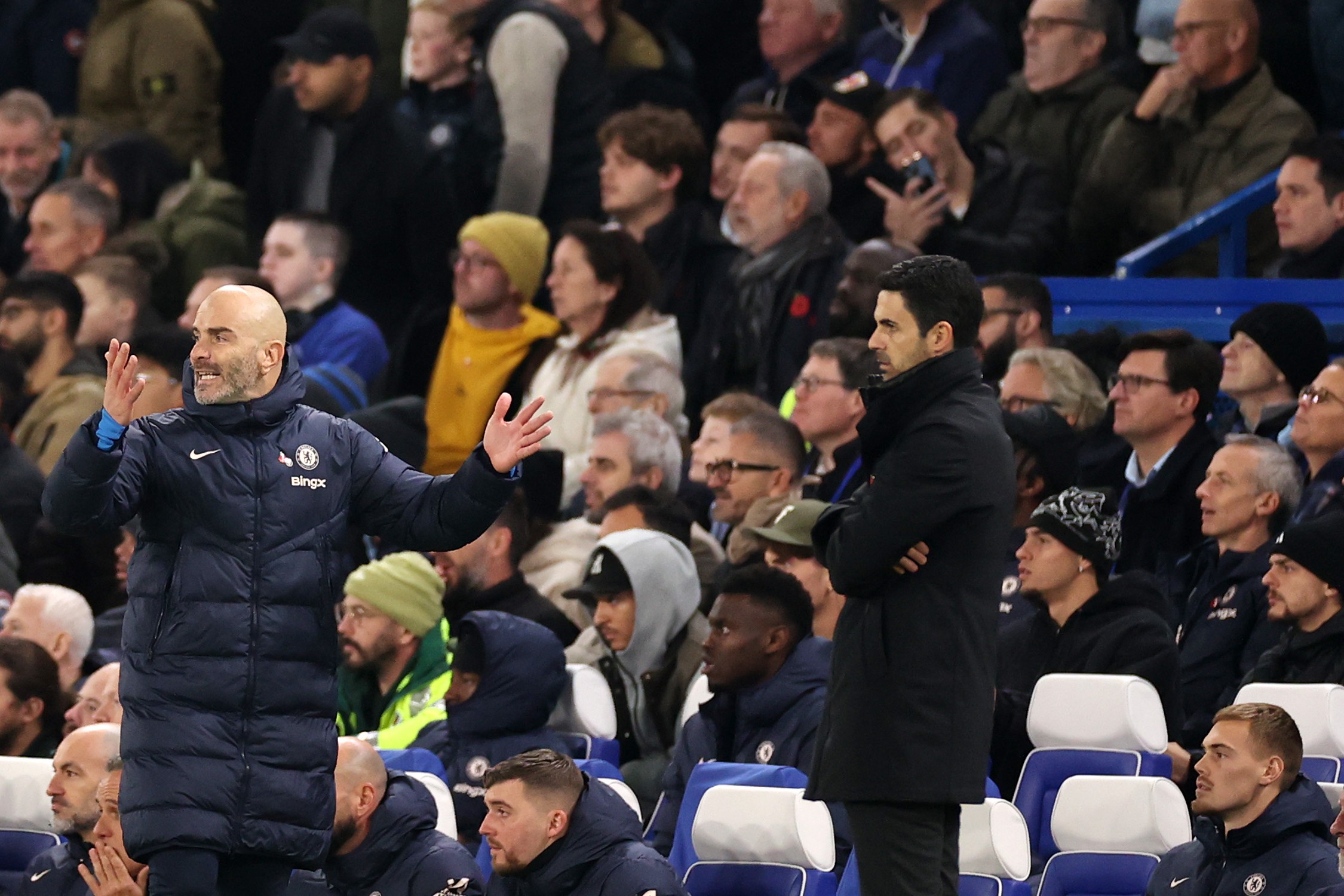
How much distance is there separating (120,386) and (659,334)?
18.0 ft

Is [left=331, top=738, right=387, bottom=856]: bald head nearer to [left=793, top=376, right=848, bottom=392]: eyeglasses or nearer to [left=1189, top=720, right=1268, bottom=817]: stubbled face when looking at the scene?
[left=1189, top=720, right=1268, bottom=817]: stubbled face

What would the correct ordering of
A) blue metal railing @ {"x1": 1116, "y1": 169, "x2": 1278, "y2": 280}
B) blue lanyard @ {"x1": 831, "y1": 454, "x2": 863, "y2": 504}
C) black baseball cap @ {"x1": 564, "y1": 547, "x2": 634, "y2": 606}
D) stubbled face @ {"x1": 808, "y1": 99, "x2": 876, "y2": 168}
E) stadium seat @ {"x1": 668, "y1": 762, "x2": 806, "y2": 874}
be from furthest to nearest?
stubbled face @ {"x1": 808, "y1": 99, "x2": 876, "y2": 168}, blue metal railing @ {"x1": 1116, "y1": 169, "x2": 1278, "y2": 280}, blue lanyard @ {"x1": 831, "y1": 454, "x2": 863, "y2": 504}, black baseball cap @ {"x1": 564, "y1": 547, "x2": 634, "y2": 606}, stadium seat @ {"x1": 668, "y1": 762, "x2": 806, "y2": 874}

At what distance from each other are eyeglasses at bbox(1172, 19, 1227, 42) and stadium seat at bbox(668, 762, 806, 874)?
15.8 feet

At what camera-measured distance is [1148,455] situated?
8.41 metres

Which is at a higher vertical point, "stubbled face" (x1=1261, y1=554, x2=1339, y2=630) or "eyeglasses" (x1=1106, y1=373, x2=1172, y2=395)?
"eyeglasses" (x1=1106, y1=373, x2=1172, y2=395)

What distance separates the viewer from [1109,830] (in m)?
6.14

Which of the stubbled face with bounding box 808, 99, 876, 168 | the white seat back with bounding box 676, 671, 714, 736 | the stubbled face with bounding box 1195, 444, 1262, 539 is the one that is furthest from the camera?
the stubbled face with bounding box 808, 99, 876, 168

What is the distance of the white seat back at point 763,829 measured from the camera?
602 cm

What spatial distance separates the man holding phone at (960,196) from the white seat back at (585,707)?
10.6 feet

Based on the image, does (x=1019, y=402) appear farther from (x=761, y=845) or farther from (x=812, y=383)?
(x=761, y=845)

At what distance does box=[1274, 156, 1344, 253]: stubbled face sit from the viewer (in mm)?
8922

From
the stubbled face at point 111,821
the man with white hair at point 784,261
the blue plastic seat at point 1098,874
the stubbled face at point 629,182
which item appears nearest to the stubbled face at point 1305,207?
the man with white hair at point 784,261

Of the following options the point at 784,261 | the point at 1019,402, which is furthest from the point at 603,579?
the point at 784,261

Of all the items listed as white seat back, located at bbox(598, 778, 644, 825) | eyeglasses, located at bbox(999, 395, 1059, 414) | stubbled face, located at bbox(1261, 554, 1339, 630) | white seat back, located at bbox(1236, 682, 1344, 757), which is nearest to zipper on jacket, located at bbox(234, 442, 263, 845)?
white seat back, located at bbox(598, 778, 644, 825)
